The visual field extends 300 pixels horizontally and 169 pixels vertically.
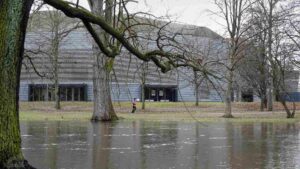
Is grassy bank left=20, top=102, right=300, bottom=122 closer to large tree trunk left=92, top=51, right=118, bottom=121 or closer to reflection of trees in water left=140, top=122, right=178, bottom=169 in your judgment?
large tree trunk left=92, top=51, right=118, bottom=121

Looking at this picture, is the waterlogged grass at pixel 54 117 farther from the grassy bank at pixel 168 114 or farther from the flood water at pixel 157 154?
the flood water at pixel 157 154

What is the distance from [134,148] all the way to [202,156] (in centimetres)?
271

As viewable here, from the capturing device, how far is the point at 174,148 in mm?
16078

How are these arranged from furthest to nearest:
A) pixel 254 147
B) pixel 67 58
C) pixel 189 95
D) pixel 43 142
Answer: pixel 189 95, pixel 67 58, pixel 43 142, pixel 254 147

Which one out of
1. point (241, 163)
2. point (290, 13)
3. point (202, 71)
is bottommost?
point (241, 163)

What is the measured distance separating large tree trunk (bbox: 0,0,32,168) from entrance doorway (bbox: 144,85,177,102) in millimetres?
86148

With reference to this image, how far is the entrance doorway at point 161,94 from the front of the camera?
318 feet

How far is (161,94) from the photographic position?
98438 mm

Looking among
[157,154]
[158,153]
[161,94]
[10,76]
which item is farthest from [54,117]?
[161,94]

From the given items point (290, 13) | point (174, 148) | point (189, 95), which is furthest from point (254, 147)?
point (189, 95)

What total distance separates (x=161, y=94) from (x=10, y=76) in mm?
89277

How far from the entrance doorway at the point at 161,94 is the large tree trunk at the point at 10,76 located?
86.1 meters

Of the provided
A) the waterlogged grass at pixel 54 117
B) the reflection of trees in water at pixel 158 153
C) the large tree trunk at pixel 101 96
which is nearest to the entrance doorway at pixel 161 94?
the waterlogged grass at pixel 54 117

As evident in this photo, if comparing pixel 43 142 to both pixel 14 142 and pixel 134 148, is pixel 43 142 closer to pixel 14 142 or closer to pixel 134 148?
pixel 134 148
